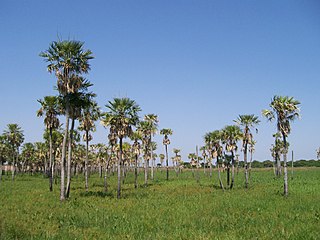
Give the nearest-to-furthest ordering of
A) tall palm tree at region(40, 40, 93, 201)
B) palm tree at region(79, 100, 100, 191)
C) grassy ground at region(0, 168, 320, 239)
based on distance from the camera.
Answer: grassy ground at region(0, 168, 320, 239) → tall palm tree at region(40, 40, 93, 201) → palm tree at region(79, 100, 100, 191)

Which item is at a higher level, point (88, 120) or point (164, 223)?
point (88, 120)

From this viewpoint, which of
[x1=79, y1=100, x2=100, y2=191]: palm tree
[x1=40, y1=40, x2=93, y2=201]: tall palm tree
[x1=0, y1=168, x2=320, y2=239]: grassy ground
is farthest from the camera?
[x1=79, y1=100, x2=100, y2=191]: palm tree

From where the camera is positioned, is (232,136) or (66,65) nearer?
(66,65)

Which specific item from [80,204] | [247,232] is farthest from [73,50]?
[247,232]

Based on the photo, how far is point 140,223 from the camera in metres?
19.7

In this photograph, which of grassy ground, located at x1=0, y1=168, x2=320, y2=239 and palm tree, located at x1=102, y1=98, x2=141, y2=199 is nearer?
grassy ground, located at x1=0, y1=168, x2=320, y2=239

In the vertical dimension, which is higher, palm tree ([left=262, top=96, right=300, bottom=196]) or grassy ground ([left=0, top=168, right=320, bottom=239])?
palm tree ([left=262, top=96, right=300, bottom=196])

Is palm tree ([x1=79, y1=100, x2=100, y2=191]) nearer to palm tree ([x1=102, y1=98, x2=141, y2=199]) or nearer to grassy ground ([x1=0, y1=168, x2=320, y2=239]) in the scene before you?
palm tree ([x1=102, y1=98, x2=141, y2=199])

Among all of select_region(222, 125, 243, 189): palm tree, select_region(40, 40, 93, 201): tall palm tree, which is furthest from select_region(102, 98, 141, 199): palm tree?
select_region(222, 125, 243, 189): palm tree

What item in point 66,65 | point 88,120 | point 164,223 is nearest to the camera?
point 164,223

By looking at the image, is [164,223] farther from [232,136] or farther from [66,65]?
[232,136]

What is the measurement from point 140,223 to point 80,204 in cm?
1041

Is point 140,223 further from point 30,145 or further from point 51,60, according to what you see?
point 30,145

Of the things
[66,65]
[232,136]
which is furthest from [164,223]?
[232,136]
